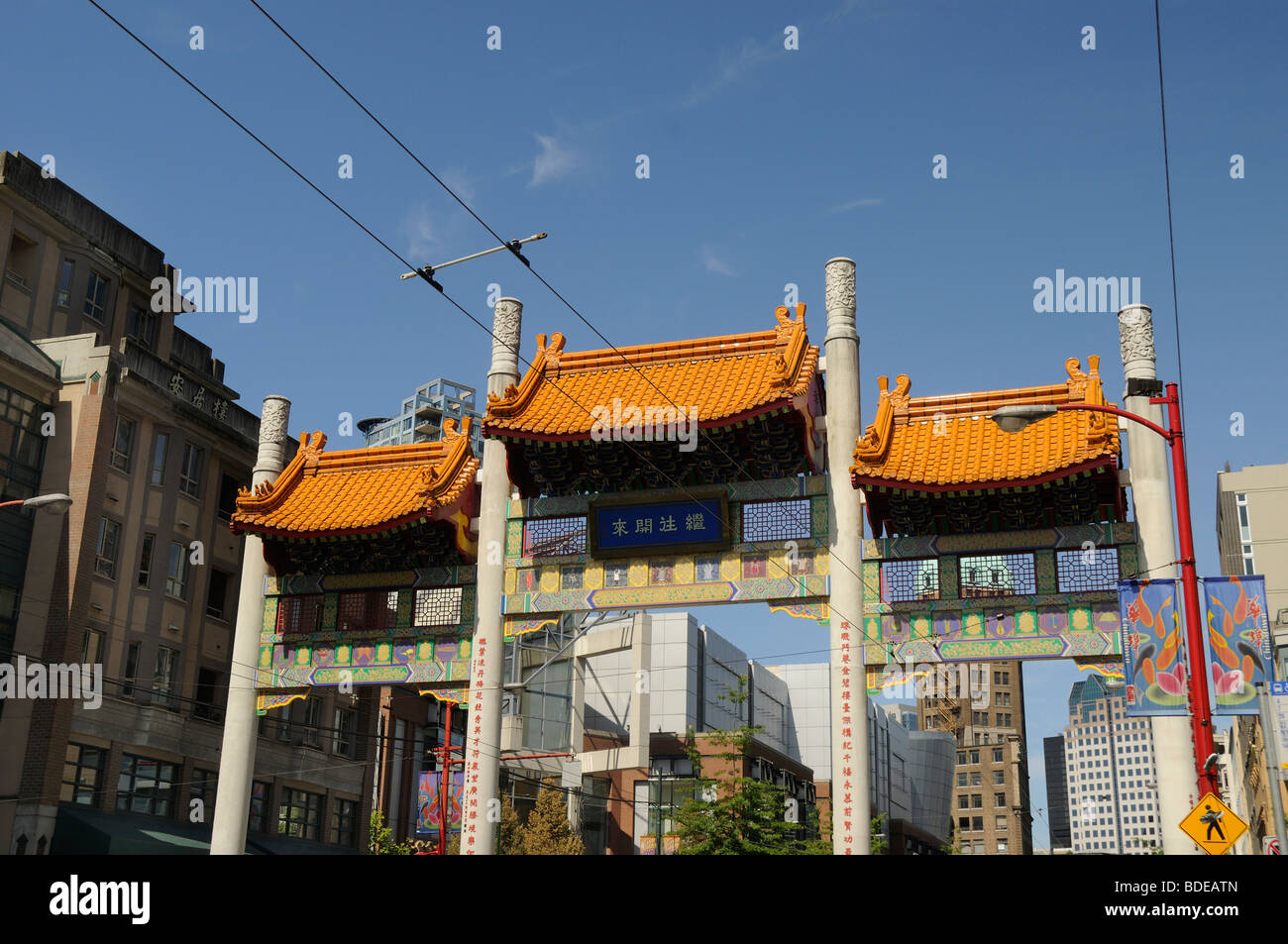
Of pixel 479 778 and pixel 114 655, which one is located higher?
pixel 114 655

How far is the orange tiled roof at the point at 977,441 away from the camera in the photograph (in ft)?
67.0

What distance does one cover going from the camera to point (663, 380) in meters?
24.4

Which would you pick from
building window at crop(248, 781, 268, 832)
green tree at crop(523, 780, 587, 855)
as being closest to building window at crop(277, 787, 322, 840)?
building window at crop(248, 781, 268, 832)

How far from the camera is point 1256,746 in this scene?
53844mm

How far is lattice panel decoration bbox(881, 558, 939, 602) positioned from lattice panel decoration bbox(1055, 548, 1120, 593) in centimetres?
208

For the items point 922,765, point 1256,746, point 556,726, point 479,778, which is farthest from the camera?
point 922,765

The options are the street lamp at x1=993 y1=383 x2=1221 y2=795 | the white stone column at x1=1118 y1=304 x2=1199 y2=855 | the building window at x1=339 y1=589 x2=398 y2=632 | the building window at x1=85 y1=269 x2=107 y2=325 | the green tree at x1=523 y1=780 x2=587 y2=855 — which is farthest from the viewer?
the green tree at x1=523 y1=780 x2=587 y2=855

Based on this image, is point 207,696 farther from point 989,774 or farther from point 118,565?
point 989,774

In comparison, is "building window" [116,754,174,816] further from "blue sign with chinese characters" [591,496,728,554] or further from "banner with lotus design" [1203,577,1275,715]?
"banner with lotus design" [1203,577,1275,715]

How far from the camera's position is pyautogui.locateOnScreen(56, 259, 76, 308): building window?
109ft
